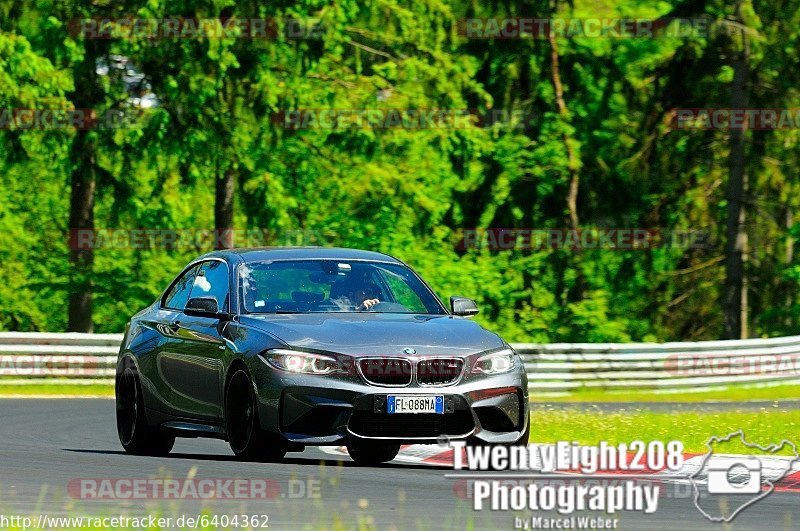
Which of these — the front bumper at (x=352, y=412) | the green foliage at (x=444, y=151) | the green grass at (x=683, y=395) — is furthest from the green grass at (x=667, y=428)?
the green foliage at (x=444, y=151)

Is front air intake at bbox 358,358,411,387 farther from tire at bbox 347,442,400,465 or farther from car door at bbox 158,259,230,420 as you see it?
tire at bbox 347,442,400,465

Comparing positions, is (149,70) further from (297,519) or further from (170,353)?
(297,519)

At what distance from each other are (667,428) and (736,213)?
2657 cm

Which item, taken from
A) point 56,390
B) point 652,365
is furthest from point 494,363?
point 652,365

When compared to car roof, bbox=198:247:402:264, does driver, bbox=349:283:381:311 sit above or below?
below

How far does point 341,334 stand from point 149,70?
88.3ft

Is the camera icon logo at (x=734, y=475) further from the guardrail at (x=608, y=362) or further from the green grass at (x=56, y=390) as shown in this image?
the guardrail at (x=608, y=362)

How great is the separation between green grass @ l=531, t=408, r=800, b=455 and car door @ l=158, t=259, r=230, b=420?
13.5ft

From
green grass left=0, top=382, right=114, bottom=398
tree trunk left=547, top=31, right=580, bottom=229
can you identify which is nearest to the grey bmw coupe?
green grass left=0, top=382, right=114, bottom=398

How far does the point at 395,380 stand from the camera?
12766 mm

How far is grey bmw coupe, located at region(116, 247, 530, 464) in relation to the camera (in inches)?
500

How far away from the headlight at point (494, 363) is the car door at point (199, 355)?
190 cm

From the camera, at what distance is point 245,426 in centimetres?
1324

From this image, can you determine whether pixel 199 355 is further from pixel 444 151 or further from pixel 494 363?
pixel 444 151
